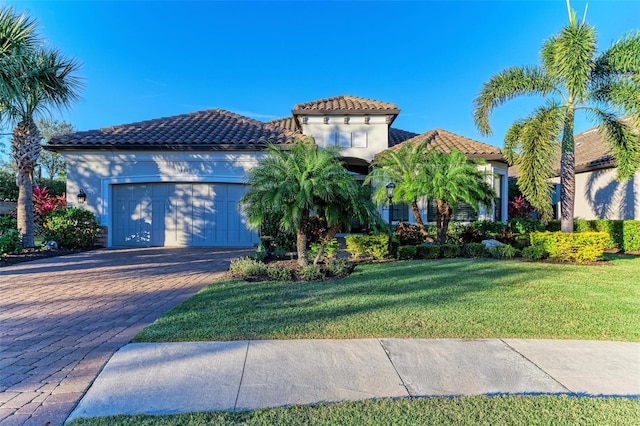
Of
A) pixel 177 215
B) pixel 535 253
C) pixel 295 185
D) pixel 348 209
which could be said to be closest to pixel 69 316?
pixel 295 185

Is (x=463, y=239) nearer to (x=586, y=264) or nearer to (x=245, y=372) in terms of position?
(x=586, y=264)

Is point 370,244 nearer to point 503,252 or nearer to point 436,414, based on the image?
point 503,252

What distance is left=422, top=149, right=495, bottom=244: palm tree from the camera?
10547mm

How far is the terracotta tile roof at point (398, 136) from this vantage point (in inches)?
763

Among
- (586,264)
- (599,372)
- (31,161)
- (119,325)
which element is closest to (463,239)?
(586,264)

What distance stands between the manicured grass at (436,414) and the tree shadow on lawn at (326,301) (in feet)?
5.37

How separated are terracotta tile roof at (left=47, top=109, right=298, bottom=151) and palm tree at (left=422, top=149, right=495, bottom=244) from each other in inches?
254

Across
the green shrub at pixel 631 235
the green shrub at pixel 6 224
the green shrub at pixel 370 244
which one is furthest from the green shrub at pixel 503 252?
the green shrub at pixel 6 224

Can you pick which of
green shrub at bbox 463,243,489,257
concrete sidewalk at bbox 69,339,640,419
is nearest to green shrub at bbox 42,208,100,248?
concrete sidewalk at bbox 69,339,640,419

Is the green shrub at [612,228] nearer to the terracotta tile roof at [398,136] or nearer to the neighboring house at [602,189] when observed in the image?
the neighboring house at [602,189]

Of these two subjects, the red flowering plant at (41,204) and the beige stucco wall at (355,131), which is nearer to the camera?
the red flowering plant at (41,204)

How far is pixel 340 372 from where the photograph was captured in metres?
3.62

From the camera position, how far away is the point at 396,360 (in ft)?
12.9

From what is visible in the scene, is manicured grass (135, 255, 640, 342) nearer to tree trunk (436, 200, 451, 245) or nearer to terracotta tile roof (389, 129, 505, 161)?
tree trunk (436, 200, 451, 245)
